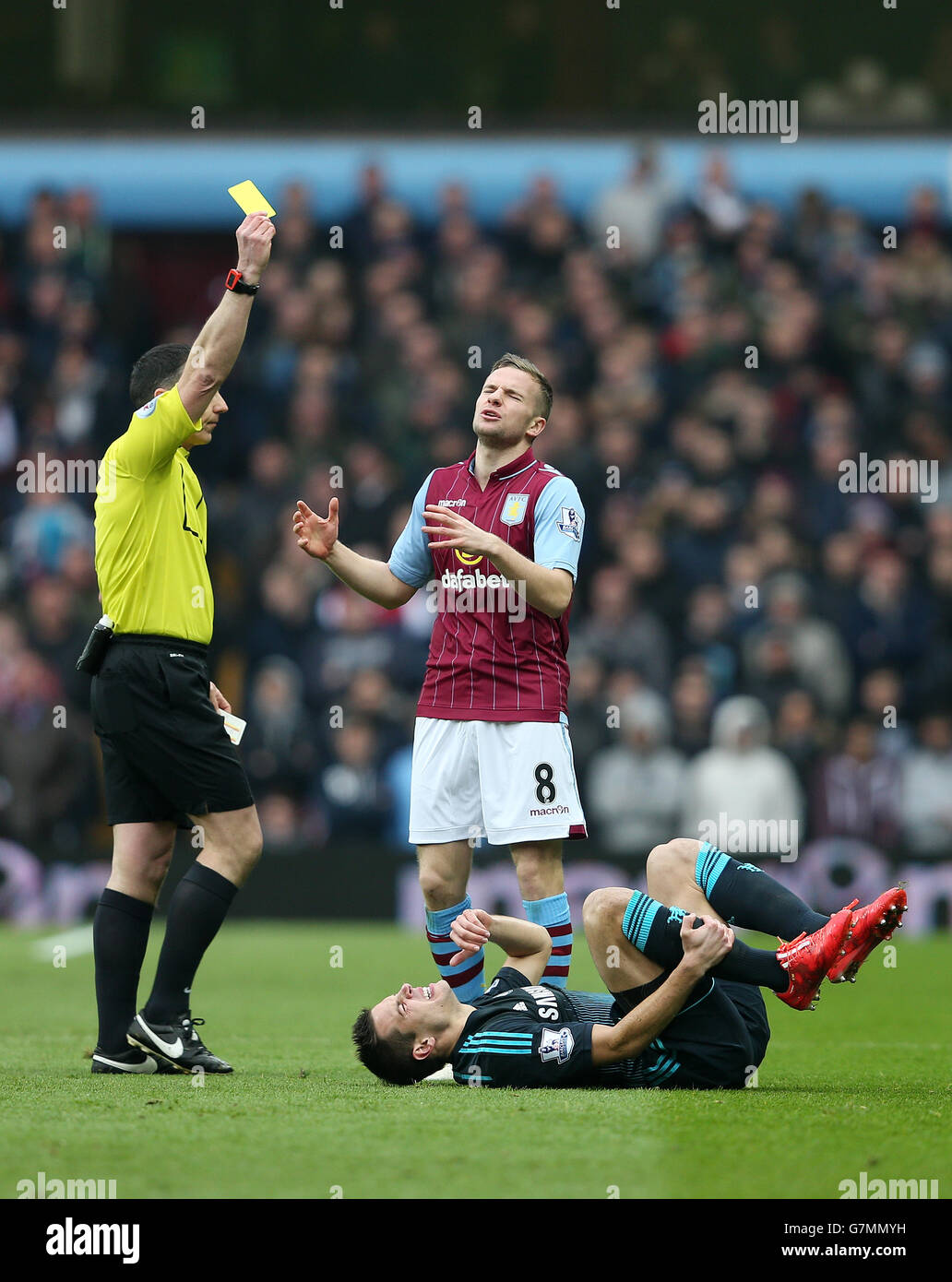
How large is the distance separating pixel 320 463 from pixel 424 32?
18.9 ft

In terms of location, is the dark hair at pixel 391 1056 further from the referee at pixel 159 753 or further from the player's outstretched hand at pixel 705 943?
the player's outstretched hand at pixel 705 943

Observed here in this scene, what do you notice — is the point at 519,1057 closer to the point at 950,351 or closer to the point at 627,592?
the point at 627,592

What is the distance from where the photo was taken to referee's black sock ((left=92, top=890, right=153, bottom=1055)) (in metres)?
6.30

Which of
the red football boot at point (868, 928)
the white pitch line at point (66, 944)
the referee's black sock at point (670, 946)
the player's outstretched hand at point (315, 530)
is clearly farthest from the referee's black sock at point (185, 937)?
the white pitch line at point (66, 944)

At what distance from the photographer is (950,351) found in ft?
53.7

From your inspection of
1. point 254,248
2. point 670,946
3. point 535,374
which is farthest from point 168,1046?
point 535,374

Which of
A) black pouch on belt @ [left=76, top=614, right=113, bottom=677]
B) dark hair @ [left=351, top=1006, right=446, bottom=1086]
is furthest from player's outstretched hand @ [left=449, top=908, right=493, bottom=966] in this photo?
black pouch on belt @ [left=76, top=614, right=113, bottom=677]

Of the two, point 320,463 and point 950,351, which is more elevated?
point 950,351

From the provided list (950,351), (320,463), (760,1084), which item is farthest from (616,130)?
(760,1084)

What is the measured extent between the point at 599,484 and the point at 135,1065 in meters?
9.40

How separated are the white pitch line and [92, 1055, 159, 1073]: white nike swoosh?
17.2 feet

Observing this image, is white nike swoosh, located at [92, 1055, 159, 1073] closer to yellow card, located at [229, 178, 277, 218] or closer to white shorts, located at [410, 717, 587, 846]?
white shorts, located at [410, 717, 587, 846]

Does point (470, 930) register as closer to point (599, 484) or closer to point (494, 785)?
point (494, 785)

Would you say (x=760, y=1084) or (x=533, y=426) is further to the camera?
(x=533, y=426)
